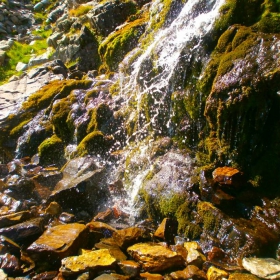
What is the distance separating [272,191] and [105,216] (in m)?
3.13

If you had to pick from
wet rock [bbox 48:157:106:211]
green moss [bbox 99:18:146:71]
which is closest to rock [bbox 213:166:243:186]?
wet rock [bbox 48:157:106:211]

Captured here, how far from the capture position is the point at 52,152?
398 inches

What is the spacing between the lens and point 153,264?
16.5ft

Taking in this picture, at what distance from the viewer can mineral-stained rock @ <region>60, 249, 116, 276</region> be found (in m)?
4.90

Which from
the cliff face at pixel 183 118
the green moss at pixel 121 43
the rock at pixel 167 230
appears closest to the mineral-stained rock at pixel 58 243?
the rock at pixel 167 230

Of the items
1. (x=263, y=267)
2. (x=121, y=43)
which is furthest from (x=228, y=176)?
(x=121, y=43)

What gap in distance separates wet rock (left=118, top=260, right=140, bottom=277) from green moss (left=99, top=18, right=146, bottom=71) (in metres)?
7.83

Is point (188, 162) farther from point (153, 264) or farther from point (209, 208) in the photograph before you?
point (153, 264)

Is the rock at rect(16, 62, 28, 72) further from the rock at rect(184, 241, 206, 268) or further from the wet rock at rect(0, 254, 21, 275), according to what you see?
the rock at rect(184, 241, 206, 268)

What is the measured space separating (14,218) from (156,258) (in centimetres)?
303

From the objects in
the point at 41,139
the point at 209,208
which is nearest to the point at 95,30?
the point at 41,139

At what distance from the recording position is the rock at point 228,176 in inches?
218

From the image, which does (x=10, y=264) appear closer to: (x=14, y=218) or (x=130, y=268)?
(x=14, y=218)

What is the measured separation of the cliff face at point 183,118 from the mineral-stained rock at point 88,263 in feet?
4.72
